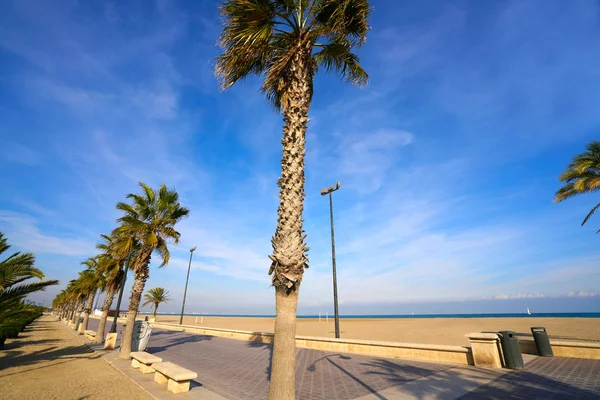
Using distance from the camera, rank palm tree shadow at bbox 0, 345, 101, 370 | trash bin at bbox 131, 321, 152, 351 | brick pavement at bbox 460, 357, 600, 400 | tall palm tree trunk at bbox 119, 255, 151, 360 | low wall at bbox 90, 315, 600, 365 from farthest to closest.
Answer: trash bin at bbox 131, 321, 152, 351 → palm tree shadow at bbox 0, 345, 101, 370 → tall palm tree trunk at bbox 119, 255, 151, 360 → low wall at bbox 90, 315, 600, 365 → brick pavement at bbox 460, 357, 600, 400

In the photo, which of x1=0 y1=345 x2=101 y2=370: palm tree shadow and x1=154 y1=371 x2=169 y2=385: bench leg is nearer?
x1=154 y1=371 x2=169 y2=385: bench leg

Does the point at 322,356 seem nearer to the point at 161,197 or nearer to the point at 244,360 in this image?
the point at 244,360

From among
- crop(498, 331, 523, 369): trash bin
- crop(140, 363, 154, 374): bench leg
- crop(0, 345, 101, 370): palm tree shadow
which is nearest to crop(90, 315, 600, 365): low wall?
crop(498, 331, 523, 369): trash bin

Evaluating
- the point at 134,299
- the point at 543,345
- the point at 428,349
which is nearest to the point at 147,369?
the point at 134,299

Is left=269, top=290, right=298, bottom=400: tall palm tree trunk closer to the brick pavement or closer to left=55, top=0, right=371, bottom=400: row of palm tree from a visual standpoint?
left=55, top=0, right=371, bottom=400: row of palm tree

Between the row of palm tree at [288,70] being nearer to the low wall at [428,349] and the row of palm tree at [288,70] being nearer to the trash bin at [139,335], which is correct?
the low wall at [428,349]

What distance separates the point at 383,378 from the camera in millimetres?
7590

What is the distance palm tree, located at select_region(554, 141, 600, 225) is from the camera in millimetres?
12414

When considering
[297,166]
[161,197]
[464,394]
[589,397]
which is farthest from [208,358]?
[589,397]

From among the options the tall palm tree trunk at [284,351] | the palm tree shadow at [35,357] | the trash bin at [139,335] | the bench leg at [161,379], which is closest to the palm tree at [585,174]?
the tall palm tree trunk at [284,351]

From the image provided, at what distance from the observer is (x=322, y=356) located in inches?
461

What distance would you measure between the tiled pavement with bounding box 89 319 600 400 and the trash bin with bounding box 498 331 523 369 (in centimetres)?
28

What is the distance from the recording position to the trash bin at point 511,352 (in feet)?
25.4

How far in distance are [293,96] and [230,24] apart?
2.20 meters
